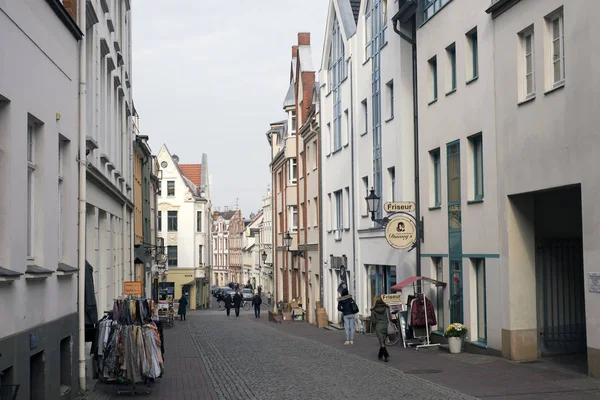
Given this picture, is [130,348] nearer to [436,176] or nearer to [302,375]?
[302,375]

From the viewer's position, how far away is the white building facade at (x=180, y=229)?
253 feet

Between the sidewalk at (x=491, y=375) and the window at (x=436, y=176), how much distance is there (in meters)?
4.02

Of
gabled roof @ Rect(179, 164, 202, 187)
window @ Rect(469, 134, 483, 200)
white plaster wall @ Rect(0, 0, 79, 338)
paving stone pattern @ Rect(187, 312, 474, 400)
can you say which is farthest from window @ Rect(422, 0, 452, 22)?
gabled roof @ Rect(179, 164, 202, 187)

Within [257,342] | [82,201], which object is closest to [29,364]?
[82,201]

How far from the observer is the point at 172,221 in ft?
259

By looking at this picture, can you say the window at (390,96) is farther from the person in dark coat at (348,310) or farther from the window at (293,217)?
the window at (293,217)

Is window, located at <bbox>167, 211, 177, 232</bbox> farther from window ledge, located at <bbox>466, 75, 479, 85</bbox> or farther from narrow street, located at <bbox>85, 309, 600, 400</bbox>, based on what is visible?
window ledge, located at <bbox>466, 75, 479, 85</bbox>

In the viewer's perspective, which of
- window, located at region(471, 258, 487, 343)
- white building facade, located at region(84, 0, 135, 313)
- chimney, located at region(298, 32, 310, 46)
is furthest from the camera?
chimney, located at region(298, 32, 310, 46)

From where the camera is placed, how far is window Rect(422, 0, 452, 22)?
2173 cm

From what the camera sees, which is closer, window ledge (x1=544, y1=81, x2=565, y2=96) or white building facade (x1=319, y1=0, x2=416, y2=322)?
window ledge (x1=544, y1=81, x2=565, y2=96)

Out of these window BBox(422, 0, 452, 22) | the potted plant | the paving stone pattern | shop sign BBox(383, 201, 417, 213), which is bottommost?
the paving stone pattern

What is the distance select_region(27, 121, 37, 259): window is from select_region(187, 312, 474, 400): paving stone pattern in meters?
4.74

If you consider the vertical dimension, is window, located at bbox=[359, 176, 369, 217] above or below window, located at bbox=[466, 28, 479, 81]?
below

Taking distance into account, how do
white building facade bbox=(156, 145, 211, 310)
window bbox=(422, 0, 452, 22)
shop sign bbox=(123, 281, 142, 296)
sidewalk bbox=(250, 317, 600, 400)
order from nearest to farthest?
sidewalk bbox=(250, 317, 600, 400)
shop sign bbox=(123, 281, 142, 296)
window bbox=(422, 0, 452, 22)
white building facade bbox=(156, 145, 211, 310)
